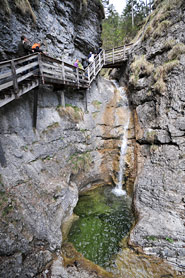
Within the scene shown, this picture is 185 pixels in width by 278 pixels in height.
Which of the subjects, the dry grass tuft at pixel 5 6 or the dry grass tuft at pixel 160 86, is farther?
the dry grass tuft at pixel 160 86

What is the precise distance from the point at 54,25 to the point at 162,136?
10.7m

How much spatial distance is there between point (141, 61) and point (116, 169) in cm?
902

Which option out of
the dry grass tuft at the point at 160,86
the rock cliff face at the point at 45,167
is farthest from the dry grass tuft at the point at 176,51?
the rock cliff face at the point at 45,167

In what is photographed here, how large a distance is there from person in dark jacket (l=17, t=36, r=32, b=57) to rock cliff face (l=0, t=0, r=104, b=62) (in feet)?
0.77

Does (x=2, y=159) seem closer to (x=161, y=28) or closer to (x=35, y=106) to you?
(x=35, y=106)

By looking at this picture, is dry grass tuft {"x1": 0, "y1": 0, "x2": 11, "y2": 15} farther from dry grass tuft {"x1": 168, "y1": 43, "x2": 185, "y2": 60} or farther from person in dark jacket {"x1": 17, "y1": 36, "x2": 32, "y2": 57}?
dry grass tuft {"x1": 168, "y1": 43, "x2": 185, "y2": 60}

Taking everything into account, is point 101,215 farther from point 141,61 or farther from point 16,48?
point 141,61

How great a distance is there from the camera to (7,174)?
213 inches

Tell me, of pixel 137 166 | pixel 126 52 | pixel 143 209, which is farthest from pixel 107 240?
pixel 126 52

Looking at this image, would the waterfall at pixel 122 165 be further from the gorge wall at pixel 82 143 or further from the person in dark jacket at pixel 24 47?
the person in dark jacket at pixel 24 47

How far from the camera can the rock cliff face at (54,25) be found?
6938 mm

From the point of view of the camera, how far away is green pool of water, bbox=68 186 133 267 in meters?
6.41

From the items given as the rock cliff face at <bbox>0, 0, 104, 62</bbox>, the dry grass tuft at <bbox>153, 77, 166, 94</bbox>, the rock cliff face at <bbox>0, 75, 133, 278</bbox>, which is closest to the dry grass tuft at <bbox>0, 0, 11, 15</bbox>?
the rock cliff face at <bbox>0, 0, 104, 62</bbox>

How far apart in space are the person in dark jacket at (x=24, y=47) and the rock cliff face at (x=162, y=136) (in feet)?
25.4
